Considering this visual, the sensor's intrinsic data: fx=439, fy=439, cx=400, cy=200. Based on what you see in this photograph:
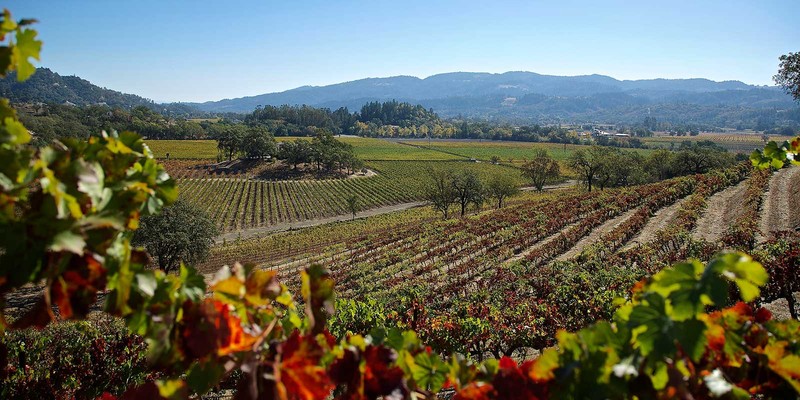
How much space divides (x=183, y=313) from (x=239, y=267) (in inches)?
9.1

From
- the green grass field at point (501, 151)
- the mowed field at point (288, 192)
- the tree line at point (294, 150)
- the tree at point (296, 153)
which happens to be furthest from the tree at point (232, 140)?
the green grass field at point (501, 151)

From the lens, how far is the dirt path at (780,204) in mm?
21469

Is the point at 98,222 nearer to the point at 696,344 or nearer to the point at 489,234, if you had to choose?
the point at 696,344

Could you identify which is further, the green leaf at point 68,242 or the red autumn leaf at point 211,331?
the red autumn leaf at point 211,331

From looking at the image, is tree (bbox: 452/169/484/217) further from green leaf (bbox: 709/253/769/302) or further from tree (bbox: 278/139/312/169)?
green leaf (bbox: 709/253/769/302)

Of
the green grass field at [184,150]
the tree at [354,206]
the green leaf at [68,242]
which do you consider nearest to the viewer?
the green leaf at [68,242]

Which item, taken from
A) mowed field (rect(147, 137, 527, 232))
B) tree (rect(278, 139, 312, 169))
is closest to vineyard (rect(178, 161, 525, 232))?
mowed field (rect(147, 137, 527, 232))

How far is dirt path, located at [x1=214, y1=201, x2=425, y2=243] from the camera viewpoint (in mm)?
53250

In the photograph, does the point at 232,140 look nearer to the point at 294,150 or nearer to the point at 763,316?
the point at 294,150

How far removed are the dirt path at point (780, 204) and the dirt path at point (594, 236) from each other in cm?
749

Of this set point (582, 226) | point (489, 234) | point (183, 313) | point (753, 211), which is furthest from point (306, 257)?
point (183, 313)

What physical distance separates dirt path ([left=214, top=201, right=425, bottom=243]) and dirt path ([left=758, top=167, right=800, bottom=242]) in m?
45.2

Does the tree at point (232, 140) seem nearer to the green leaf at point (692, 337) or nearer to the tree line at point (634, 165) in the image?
the tree line at point (634, 165)

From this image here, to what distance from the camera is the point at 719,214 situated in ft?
88.7
